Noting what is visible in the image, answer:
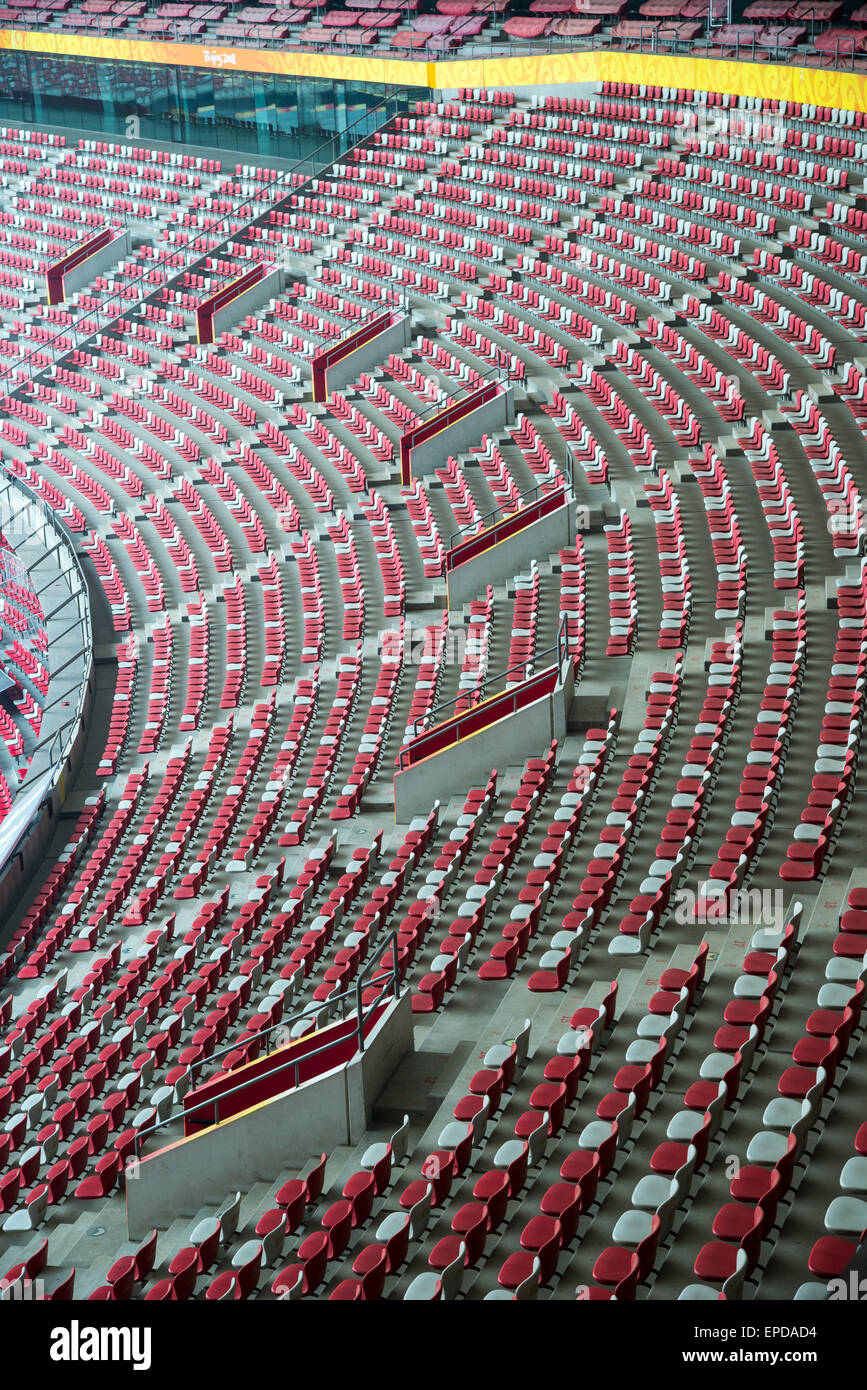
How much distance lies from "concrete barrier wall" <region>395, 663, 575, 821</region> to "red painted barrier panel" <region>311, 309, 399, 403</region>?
12870 mm

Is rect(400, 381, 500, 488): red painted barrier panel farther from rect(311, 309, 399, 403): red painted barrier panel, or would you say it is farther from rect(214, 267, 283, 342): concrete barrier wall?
rect(214, 267, 283, 342): concrete barrier wall

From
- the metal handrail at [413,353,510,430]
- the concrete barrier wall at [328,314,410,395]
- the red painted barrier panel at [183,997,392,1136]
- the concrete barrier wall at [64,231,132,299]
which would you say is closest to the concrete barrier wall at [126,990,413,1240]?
the red painted barrier panel at [183,997,392,1136]

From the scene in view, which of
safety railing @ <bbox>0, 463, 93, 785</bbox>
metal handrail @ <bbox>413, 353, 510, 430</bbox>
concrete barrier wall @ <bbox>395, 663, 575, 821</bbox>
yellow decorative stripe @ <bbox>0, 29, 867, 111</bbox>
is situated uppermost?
yellow decorative stripe @ <bbox>0, 29, 867, 111</bbox>

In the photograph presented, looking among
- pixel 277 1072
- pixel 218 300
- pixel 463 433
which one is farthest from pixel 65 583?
pixel 277 1072

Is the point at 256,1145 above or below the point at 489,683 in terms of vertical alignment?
below

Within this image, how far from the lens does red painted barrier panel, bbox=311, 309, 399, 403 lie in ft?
84.6

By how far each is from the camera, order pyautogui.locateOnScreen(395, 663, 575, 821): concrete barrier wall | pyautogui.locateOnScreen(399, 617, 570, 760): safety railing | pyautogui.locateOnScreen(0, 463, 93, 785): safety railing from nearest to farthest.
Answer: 1. pyautogui.locateOnScreen(395, 663, 575, 821): concrete barrier wall
2. pyautogui.locateOnScreen(399, 617, 570, 760): safety railing
3. pyautogui.locateOnScreen(0, 463, 93, 785): safety railing

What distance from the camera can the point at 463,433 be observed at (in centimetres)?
2222

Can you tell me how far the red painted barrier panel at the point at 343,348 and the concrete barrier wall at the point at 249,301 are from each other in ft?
13.3

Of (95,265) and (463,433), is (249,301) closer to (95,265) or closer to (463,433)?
(95,265)

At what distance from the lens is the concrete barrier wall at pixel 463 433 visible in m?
22.1

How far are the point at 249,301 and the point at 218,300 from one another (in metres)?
0.60

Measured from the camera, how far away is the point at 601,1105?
873 cm
